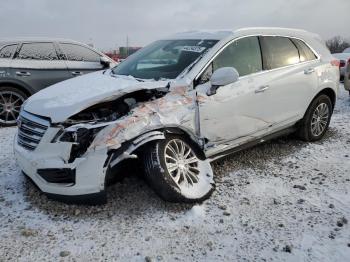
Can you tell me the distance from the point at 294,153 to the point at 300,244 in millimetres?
2275

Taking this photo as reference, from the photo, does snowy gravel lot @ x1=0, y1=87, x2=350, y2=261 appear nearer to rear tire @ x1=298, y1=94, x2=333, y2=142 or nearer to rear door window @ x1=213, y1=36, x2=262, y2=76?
rear tire @ x1=298, y1=94, x2=333, y2=142

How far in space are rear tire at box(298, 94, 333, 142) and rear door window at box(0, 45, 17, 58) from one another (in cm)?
505

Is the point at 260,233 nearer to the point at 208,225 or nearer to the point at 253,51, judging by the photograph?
the point at 208,225

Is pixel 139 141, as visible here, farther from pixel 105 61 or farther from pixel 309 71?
pixel 105 61

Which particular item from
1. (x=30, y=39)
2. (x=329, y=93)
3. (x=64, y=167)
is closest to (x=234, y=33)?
(x=329, y=93)

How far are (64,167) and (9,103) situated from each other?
4.12 meters

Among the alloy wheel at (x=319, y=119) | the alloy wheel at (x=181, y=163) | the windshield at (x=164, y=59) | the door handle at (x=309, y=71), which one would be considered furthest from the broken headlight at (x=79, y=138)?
the alloy wheel at (x=319, y=119)

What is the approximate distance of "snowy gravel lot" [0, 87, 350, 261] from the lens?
2924 millimetres

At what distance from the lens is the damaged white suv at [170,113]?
325 centimetres

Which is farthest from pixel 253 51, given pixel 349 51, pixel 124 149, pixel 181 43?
pixel 349 51

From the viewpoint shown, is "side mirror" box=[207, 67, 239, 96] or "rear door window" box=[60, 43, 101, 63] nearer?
"side mirror" box=[207, 67, 239, 96]

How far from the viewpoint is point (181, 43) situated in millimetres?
4551

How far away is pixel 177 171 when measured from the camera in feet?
12.0

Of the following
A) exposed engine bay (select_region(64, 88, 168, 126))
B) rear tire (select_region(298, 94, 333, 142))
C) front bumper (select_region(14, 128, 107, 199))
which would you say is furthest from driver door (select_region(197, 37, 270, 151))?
front bumper (select_region(14, 128, 107, 199))
